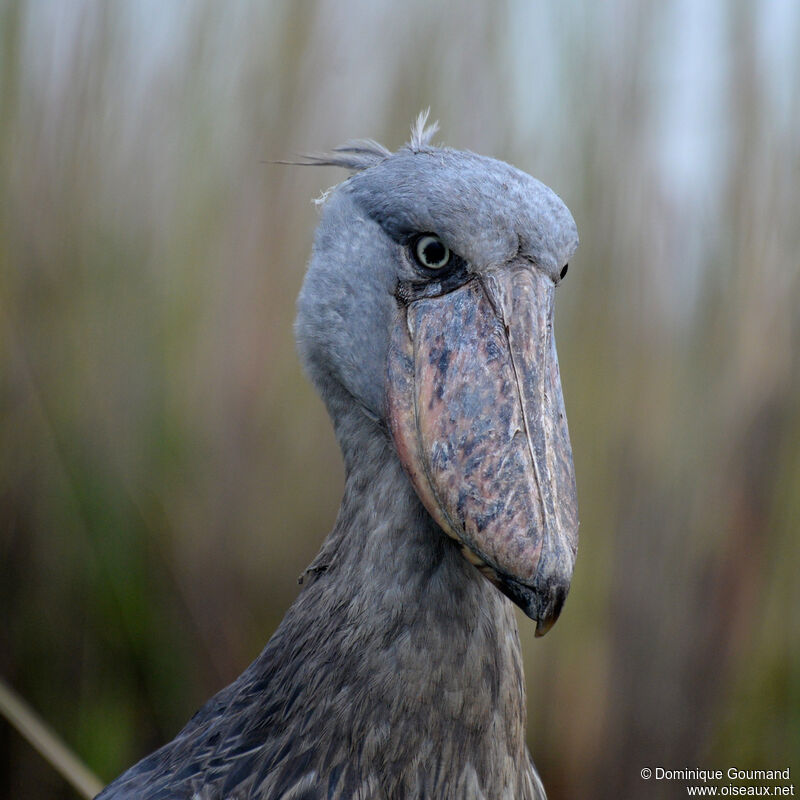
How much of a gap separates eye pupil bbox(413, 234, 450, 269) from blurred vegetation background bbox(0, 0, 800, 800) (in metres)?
0.77

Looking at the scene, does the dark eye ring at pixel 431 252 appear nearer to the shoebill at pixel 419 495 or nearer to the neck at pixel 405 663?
the shoebill at pixel 419 495

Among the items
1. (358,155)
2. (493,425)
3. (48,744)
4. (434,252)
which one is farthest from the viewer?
(48,744)

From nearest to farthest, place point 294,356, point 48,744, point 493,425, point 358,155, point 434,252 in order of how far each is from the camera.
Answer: point 493,425 < point 434,252 < point 358,155 < point 48,744 < point 294,356

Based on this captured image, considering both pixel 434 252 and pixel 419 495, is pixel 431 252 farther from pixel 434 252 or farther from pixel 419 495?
pixel 419 495

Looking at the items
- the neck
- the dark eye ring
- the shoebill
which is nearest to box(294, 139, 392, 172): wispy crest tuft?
the shoebill

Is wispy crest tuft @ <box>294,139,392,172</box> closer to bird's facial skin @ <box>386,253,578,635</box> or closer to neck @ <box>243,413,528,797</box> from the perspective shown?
bird's facial skin @ <box>386,253,578,635</box>

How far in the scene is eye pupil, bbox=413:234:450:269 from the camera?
1.15m

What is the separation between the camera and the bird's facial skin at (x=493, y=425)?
3.17 ft

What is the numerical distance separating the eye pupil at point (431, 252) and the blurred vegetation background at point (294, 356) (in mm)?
Answer: 771

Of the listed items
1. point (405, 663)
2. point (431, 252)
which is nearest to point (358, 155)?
point (431, 252)

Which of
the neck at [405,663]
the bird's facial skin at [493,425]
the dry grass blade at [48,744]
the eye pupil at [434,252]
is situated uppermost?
the eye pupil at [434,252]

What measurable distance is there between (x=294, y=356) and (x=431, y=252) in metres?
0.81

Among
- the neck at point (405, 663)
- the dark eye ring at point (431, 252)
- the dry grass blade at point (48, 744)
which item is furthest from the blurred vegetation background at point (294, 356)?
the dark eye ring at point (431, 252)

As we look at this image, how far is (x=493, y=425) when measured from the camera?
40.8 inches
